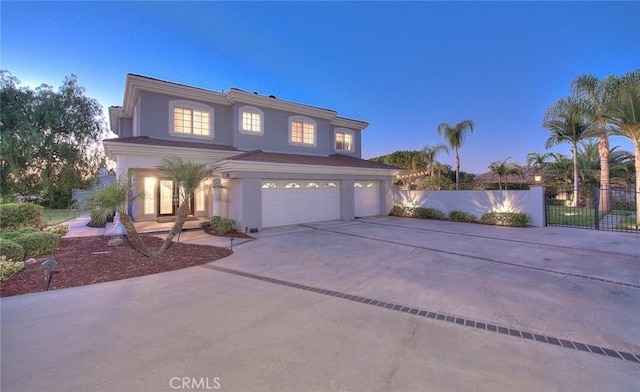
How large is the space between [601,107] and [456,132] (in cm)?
942

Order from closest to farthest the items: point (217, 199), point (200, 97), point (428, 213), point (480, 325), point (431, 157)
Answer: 1. point (480, 325)
2. point (200, 97)
3. point (217, 199)
4. point (428, 213)
5. point (431, 157)

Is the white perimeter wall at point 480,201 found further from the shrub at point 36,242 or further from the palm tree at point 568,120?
the shrub at point 36,242

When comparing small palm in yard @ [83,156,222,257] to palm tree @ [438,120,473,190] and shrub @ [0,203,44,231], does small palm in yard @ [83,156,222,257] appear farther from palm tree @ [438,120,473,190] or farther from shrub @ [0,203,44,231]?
palm tree @ [438,120,473,190]

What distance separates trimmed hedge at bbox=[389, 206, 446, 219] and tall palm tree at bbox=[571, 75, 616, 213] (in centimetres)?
821

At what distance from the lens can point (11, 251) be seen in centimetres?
661

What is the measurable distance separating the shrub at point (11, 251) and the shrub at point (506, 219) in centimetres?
1763

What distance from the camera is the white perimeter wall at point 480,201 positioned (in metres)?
13.7

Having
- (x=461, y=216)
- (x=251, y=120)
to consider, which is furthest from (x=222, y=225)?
(x=461, y=216)

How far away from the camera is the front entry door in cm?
1477

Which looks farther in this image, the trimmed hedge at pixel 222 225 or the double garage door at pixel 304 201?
the double garage door at pixel 304 201

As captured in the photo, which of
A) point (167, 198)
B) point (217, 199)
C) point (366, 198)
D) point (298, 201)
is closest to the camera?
point (217, 199)

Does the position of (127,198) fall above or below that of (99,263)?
above

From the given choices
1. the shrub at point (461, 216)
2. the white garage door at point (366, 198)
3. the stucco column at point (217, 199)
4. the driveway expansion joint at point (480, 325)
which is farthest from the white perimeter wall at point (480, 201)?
the driveway expansion joint at point (480, 325)

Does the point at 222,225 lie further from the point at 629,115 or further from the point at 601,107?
the point at 601,107
